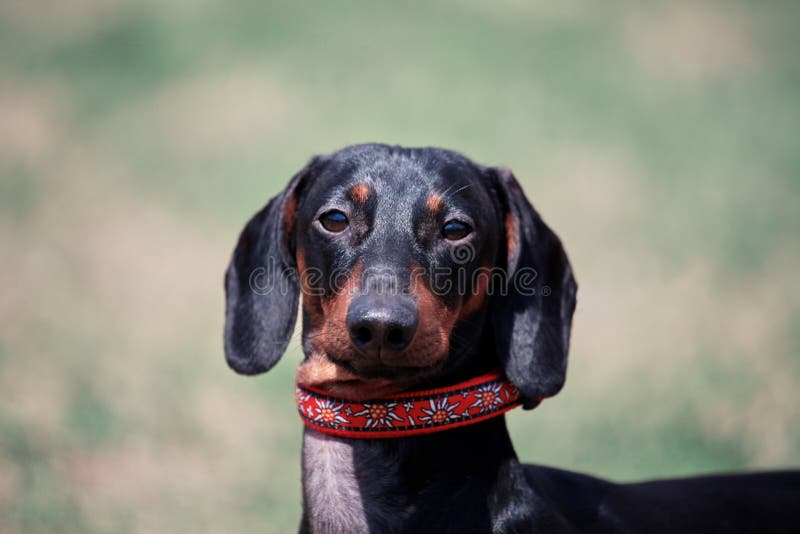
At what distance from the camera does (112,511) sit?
232 inches

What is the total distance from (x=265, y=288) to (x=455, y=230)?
75 cm

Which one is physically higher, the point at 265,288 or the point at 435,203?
the point at 435,203

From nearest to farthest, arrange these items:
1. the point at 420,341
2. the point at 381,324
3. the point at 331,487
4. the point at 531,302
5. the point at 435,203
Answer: the point at 381,324 < the point at 420,341 < the point at 331,487 < the point at 435,203 < the point at 531,302

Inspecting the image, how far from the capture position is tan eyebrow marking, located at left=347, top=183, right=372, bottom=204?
3348 millimetres

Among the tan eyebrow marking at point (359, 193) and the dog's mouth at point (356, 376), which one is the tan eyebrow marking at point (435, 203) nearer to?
the tan eyebrow marking at point (359, 193)

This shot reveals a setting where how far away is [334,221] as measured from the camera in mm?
3373

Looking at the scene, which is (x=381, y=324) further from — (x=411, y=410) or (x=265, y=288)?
(x=265, y=288)

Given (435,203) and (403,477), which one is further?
(435,203)

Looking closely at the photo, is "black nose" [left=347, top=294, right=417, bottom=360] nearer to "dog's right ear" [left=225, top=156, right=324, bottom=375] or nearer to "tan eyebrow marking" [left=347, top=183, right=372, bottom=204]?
"tan eyebrow marking" [left=347, top=183, right=372, bottom=204]

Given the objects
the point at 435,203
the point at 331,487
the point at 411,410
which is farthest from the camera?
the point at 435,203

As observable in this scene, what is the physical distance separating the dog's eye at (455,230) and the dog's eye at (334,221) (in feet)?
1.13

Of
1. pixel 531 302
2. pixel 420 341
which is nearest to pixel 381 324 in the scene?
pixel 420 341

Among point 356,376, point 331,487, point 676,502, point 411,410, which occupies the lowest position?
point 676,502

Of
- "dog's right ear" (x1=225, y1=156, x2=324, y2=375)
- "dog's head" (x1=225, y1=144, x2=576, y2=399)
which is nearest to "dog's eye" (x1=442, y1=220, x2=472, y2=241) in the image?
"dog's head" (x1=225, y1=144, x2=576, y2=399)
